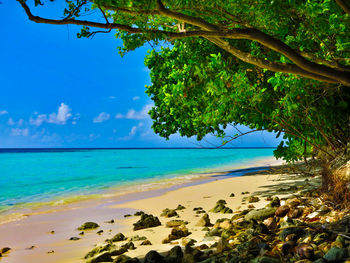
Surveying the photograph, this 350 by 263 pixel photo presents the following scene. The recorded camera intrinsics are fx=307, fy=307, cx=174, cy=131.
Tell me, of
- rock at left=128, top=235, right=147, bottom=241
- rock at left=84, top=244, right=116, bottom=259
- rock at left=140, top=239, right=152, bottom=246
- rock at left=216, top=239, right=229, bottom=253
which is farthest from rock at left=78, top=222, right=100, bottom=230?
Answer: rock at left=216, top=239, right=229, bottom=253

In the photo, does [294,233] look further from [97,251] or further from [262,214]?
[97,251]

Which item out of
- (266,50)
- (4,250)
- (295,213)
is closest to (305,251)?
(295,213)

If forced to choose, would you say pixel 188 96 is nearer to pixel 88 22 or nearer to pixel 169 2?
pixel 169 2

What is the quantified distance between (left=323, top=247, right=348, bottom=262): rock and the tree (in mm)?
2357

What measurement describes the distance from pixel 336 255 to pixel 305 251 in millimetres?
387

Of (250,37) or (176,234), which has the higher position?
(250,37)

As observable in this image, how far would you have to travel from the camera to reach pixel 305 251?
3756 millimetres

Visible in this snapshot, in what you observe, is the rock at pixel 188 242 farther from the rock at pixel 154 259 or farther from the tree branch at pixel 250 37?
the tree branch at pixel 250 37

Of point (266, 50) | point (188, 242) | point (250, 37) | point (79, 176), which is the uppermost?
point (266, 50)

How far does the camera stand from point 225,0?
505cm

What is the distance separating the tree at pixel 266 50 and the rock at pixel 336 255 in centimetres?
236

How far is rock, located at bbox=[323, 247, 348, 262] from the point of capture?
11.2 feet

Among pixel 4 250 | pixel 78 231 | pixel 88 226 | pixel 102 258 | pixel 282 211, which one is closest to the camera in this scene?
pixel 102 258

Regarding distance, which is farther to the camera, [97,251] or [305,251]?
[97,251]
